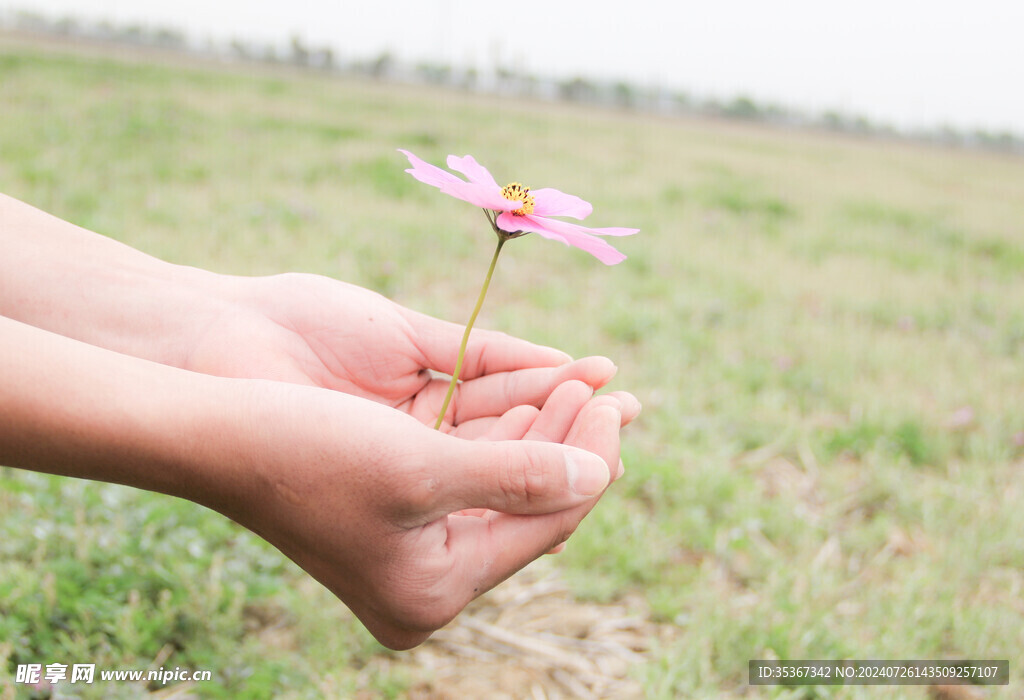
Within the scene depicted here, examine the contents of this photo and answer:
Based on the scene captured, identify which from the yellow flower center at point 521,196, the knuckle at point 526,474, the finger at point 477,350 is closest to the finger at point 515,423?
the finger at point 477,350

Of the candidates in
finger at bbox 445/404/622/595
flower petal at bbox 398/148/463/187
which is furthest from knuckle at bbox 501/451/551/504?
flower petal at bbox 398/148/463/187

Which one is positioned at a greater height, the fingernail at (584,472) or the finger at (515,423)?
the fingernail at (584,472)

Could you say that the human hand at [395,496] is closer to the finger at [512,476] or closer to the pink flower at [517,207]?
the finger at [512,476]

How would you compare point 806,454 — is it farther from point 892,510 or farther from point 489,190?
point 489,190

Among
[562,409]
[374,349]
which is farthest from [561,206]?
[374,349]

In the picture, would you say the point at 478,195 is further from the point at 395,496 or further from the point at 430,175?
the point at 395,496

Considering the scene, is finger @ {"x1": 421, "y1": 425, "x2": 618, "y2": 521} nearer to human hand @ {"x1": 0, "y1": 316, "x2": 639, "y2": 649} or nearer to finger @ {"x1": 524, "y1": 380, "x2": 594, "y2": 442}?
human hand @ {"x1": 0, "y1": 316, "x2": 639, "y2": 649}

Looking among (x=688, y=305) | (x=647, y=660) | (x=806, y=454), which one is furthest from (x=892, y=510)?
(x=688, y=305)
